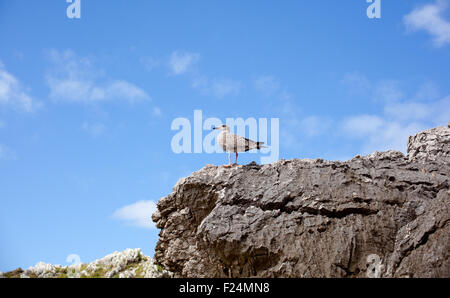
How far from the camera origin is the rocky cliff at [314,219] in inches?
528

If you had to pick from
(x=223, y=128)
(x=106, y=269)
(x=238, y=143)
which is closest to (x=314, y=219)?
(x=238, y=143)

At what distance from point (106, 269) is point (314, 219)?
1325cm

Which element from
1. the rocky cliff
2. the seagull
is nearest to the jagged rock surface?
the rocky cliff

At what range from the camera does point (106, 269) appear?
73.0 feet

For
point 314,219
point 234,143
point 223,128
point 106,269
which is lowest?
point 106,269

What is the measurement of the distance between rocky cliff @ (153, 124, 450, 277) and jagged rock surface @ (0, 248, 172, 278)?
577 centimetres

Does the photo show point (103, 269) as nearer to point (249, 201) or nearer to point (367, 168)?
point (249, 201)

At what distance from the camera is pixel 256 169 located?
1593 centimetres

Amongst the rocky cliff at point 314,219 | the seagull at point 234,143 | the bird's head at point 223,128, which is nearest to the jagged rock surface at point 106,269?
the rocky cliff at point 314,219

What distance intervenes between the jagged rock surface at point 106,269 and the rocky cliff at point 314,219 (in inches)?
227

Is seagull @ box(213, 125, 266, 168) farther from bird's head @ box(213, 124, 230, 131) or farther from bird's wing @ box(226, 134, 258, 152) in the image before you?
bird's head @ box(213, 124, 230, 131)

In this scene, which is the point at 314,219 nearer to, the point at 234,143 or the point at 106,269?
the point at 234,143
